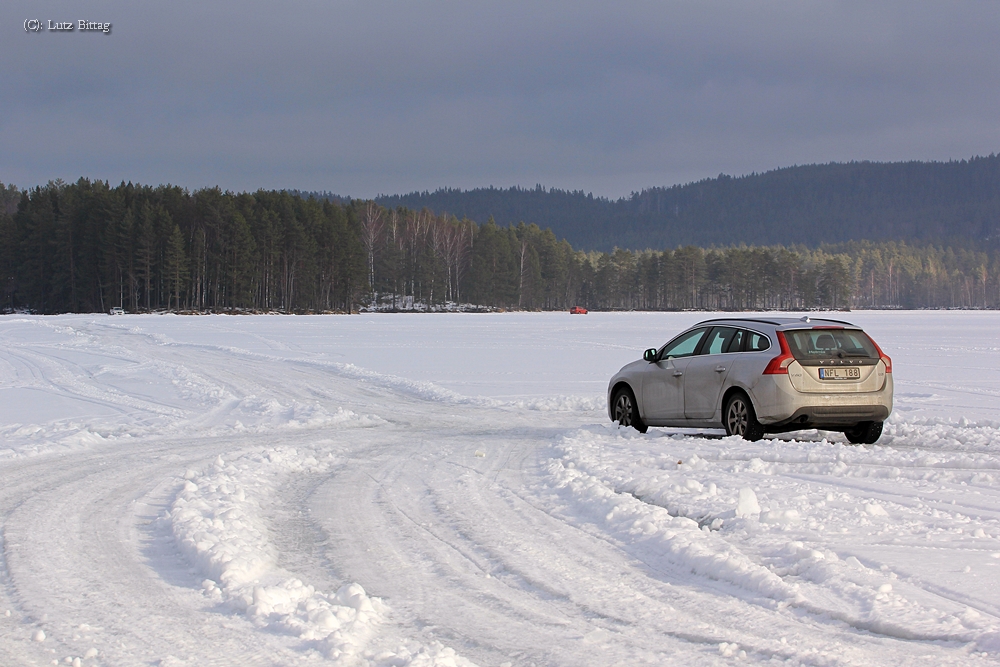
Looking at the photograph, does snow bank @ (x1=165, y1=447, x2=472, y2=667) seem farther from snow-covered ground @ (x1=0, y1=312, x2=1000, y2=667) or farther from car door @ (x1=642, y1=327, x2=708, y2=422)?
car door @ (x1=642, y1=327, x2=708, y2=422)

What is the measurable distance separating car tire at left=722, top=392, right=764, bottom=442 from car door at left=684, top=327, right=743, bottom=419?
0.73 ft

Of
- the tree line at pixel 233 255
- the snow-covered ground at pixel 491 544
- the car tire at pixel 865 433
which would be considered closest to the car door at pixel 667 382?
the snow-covered ground at pixel 491 544

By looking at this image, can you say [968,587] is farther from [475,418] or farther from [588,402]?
[588,402]

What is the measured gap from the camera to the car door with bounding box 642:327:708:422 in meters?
12.3

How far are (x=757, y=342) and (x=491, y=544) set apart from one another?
625 cm

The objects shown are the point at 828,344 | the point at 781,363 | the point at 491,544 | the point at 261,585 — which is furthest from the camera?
the point at 828,344

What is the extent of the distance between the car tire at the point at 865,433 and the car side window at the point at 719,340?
1.89 meters

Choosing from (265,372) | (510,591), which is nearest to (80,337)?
(265,372)

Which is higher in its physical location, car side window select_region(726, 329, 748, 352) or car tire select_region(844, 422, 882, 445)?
car side window select_region(726, 329, 748, 352)

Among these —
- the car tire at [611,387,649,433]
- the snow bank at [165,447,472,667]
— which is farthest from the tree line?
the snow bank at [165,447,472,667]

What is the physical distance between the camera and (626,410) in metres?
13.4

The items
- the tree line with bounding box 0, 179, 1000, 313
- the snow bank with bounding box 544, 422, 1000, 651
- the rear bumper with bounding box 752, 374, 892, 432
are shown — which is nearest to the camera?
the snow bank with bounding box 544, 422, 1000, 651

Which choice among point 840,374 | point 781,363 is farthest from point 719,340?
point 840,374

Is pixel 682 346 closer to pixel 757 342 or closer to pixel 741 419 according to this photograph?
pixel 757 342
